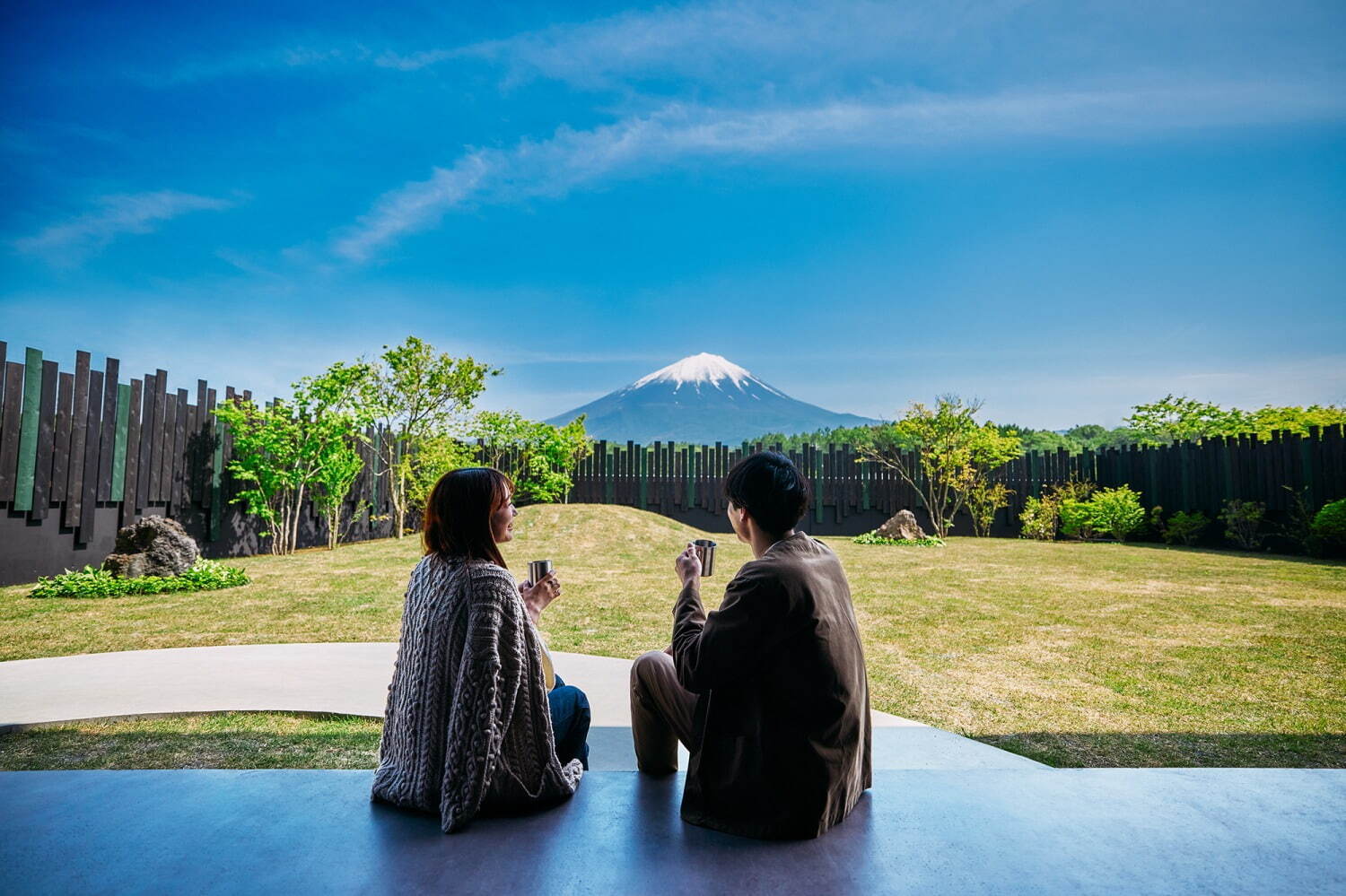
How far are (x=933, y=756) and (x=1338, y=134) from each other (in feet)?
77.5

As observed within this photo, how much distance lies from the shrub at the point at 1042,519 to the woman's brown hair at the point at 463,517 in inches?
639

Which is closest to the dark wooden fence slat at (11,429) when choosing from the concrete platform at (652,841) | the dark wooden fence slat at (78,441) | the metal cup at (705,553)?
the dark wooden fence slat at (78,441)

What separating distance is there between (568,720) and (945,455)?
52.4 ft

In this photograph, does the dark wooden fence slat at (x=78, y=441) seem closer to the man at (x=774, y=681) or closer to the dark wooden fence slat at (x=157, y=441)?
the dark wooden fence slat at (x=157, y=441)

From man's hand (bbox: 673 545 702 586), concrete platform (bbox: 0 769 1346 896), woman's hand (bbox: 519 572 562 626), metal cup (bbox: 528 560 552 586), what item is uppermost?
man's hand (bbox: 673 545 702 586)

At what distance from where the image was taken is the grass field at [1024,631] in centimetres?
364

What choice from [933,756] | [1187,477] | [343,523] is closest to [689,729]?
[933,756]

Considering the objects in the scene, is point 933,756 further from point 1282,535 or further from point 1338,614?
point 1282,535

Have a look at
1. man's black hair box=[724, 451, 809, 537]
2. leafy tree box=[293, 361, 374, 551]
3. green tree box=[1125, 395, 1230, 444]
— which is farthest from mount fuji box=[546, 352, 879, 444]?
man's black hair box=[724, 451, 809, 537]

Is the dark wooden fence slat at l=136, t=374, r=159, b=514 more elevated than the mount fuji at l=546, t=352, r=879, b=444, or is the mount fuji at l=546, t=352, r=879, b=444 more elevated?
the mount fuji at l=546, t=352, r=879, b=444

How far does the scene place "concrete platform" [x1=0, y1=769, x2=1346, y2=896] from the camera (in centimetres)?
159

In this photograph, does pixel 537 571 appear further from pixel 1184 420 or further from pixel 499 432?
pixel 1184 420

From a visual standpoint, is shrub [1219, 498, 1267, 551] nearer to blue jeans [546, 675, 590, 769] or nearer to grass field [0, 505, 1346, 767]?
grass field [0, 505, 1346, 767]

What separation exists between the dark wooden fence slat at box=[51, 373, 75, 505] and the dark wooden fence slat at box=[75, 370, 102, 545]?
0.75ft
